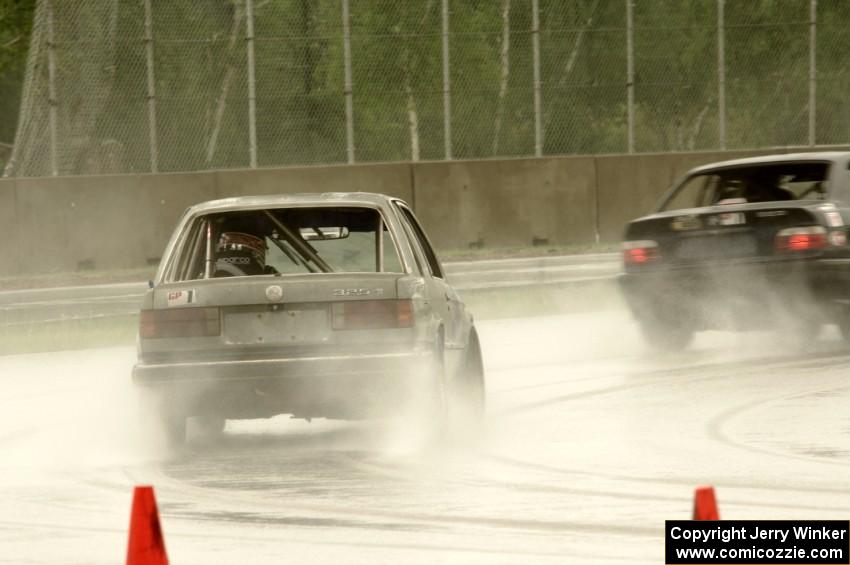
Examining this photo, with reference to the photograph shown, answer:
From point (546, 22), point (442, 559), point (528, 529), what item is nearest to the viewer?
point (442, 559)

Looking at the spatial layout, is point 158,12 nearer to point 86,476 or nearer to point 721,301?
point 721,301

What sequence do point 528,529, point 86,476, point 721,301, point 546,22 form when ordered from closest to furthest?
1. point 528,529
2. point 86,476
3. point 721,301
4. point 546,22

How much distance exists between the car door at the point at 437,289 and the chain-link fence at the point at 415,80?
58.5 ft

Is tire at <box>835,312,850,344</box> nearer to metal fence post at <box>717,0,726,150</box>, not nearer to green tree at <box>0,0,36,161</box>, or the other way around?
metal fence post at <box>717,0,726,150</box>

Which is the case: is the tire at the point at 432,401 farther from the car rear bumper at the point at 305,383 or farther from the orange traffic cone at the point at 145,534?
the orange traffic cone at the point at 145,534

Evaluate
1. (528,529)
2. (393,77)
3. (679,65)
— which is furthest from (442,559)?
(679,65)

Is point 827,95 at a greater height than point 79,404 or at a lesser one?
greater

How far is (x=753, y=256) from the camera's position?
1443cm

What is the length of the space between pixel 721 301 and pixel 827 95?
1918 cm

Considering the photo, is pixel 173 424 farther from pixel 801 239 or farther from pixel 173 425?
pixel 801 239

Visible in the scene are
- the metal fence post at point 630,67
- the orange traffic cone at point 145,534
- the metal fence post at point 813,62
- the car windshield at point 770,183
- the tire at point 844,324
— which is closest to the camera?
the orange traffic cone at point 145,534

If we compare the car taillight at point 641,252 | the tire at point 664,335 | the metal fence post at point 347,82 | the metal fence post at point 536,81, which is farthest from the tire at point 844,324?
the metal fence post at point 536,81

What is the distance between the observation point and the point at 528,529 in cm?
735

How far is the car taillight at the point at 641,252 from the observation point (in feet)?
48.9
